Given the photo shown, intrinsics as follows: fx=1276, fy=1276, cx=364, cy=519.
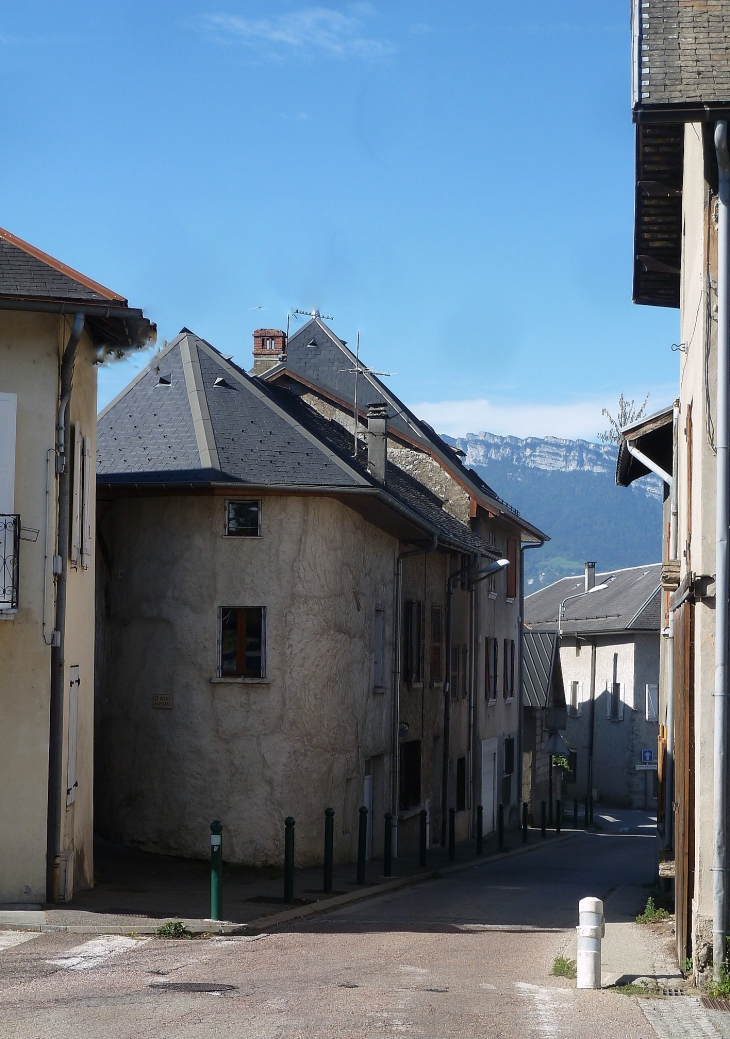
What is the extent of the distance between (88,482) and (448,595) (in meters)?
13.0

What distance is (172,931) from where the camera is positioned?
12094mm

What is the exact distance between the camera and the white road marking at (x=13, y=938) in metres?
11.1

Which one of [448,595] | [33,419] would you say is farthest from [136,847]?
[448,595]

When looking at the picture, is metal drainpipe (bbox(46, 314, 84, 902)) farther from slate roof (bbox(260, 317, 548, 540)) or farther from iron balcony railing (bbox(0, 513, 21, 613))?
slate roof (bbox(260, 317, 548, 540))

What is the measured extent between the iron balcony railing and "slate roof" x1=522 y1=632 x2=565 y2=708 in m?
28.8

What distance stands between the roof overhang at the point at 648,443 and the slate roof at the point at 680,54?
651 cm

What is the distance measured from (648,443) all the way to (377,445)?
284 inches

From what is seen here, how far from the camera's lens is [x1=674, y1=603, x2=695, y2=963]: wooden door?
34.2ft

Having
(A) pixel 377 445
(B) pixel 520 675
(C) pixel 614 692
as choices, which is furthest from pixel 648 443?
(C) pixel 614 692

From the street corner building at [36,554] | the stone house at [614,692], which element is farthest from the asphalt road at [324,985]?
the stone house at [614,692]

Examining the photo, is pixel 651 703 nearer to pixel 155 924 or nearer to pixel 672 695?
pixel 672 695

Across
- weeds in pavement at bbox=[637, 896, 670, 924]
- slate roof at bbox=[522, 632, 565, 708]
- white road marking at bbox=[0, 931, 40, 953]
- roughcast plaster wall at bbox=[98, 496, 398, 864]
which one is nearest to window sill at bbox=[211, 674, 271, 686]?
roughcast plaster wall at bbox=[98, 496, 398, 864]

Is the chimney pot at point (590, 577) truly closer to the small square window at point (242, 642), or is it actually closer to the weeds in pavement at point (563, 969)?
the small square window at point (242, 642)

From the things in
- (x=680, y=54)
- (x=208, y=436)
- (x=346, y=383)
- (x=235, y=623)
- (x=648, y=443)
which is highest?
(x=346, y=383)
